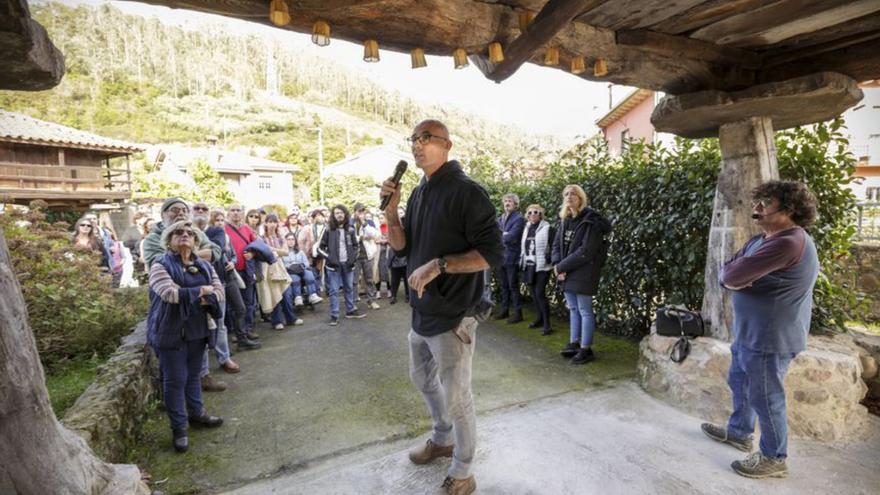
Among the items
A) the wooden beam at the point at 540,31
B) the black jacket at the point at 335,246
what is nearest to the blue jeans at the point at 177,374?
the wooden beam at the point at 540,31

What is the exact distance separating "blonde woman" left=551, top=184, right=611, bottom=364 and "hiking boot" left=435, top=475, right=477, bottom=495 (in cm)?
247

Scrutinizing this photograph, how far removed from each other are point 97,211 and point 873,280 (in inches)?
1208

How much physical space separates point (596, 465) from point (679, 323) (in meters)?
1.52

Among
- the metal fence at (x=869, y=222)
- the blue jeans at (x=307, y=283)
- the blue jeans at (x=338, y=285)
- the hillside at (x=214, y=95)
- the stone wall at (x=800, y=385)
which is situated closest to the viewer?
the stone wall at (x=800, y=385)

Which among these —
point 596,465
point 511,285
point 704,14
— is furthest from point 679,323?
point 511,285

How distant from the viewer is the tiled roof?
64.4 feet

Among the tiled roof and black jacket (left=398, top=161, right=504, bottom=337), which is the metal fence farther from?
the tiled roof

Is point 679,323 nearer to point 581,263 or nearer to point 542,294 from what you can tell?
point 581,263

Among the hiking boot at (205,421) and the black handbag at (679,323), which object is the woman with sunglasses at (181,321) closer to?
the hiking boot at (205,421)

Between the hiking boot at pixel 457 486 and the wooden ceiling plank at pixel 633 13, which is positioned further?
the wooden ceiling plank at pixel 633 13

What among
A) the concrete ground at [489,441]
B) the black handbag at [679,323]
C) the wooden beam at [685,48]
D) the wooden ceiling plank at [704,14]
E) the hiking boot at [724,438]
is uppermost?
the wooden ceiling plank at [704,14]

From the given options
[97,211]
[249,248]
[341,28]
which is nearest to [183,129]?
[97,211]

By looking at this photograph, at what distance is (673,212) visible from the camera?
4.46 meters

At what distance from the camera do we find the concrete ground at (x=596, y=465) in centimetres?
249
